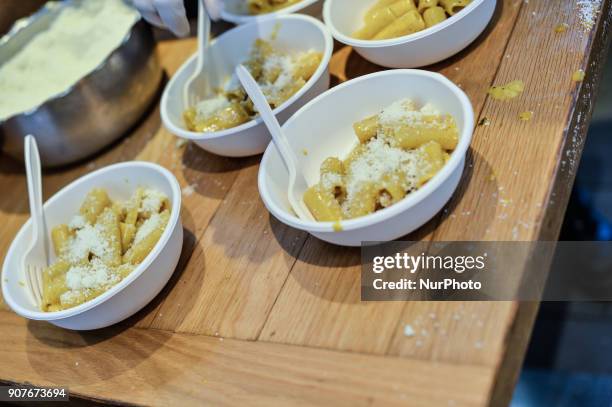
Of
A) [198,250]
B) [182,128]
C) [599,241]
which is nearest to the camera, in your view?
[198,250]

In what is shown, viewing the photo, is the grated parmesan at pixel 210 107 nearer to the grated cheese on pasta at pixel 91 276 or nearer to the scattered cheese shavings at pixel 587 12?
the grated cheese on pasta at pixel 91 276

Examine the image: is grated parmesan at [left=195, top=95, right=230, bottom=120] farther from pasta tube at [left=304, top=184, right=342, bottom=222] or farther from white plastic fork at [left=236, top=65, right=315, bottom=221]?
pasta tube at [left=304, top=184, right=342, bottom=222]

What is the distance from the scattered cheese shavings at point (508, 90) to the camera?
1060 millimetres

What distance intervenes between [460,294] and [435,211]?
14 cm

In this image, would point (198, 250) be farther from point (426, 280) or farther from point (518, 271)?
point (518, 271)

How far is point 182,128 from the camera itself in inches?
50.3

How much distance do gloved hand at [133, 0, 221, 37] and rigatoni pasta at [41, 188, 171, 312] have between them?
0.34 metres

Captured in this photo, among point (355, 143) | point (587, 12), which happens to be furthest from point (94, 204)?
point (587, 12)

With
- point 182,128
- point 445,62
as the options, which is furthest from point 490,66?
point 182,128

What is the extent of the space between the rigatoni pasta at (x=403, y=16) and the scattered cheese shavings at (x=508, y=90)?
0.19 m

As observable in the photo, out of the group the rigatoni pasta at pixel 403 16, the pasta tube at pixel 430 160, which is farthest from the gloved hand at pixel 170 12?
the pasta tube at pixel 430 160

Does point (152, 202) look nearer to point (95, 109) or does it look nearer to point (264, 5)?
point (95, 109)

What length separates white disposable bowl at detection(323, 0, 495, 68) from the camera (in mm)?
1083

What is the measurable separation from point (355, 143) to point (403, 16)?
279 mm
